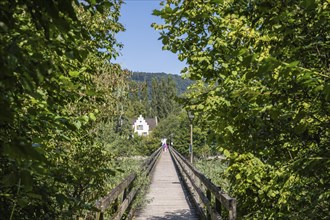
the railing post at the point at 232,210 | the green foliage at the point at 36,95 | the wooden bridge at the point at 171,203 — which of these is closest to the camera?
the green foliage at the point at 36,95

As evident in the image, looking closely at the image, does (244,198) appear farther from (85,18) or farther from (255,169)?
(85,18)

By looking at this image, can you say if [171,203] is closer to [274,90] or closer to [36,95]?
[274,90]

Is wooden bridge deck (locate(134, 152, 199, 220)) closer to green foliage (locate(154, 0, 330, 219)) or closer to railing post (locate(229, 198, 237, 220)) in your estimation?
railing post (locate(229, 198, 237, 220))

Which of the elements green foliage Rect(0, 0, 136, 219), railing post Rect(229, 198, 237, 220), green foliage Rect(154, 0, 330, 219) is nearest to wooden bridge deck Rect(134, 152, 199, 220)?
railing post Rect(229, 198, 237, 220)

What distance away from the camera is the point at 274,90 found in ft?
Answer: 10.0

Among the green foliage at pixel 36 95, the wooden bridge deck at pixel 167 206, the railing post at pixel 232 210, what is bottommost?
the wooden bridge deck at pixel 167 206

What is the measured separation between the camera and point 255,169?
5.06m

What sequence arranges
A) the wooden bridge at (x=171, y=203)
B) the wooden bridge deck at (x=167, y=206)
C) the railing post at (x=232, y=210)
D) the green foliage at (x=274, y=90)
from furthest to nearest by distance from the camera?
1. the wooden bridge deck at (x=167, y=206)
2. the wooden bridge at (x=171, y=203)
3. the railing post at (x=232, y=210)
4. the green foliage at (x=274, y=90)

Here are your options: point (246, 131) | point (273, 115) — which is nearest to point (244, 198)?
point (246, 131)

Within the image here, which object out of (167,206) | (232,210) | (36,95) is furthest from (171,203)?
(36,95)

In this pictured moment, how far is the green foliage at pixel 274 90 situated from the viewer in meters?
2.83

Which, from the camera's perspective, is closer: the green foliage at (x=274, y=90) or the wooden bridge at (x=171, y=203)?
the green foliage at (x=274, y=90)

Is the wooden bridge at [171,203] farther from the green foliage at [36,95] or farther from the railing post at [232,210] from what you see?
the green foliage at [36,95]

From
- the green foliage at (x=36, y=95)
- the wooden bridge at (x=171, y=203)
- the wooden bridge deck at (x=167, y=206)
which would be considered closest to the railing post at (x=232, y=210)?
the wooden bridge at (x=171, y=203)
